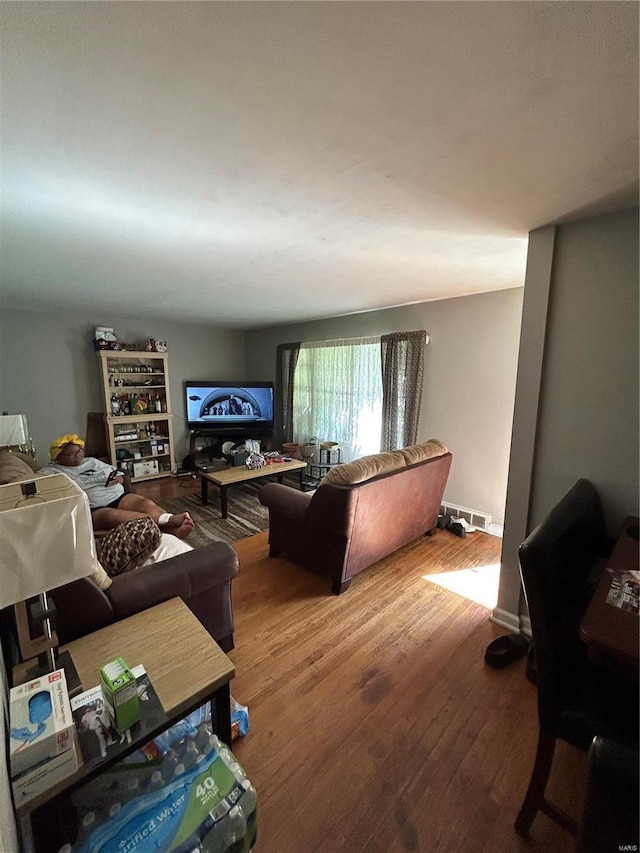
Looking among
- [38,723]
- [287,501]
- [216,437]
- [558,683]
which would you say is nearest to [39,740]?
[38,723]

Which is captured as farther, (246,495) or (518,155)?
(246,495)

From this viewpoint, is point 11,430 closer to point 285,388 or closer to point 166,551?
point 166,551

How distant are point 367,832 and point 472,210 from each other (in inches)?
95.2

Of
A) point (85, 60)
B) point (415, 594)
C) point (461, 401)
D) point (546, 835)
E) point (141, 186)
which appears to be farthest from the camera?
point (461, 401)

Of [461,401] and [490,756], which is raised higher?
[461,401]

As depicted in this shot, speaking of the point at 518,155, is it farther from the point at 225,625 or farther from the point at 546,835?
the point at 225,625

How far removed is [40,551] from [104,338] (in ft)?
14.4

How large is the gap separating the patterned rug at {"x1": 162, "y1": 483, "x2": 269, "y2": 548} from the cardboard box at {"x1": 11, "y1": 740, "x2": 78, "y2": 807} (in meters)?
2.12

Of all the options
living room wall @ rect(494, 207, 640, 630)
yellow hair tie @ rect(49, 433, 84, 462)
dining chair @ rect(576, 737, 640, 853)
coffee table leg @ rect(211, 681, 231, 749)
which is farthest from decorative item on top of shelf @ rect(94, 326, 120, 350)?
dining chair @ rect(576, 737, 640, 853)

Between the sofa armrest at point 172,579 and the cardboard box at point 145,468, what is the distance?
3641mm

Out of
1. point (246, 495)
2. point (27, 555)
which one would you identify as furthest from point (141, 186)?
point (246, 495)

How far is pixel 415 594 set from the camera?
7.54 feet

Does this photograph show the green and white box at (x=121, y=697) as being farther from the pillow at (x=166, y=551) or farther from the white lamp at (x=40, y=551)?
the pillow at (x=166, y=551)

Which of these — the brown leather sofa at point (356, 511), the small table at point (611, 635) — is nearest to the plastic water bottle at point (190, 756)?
the small table at point (611, 635)
